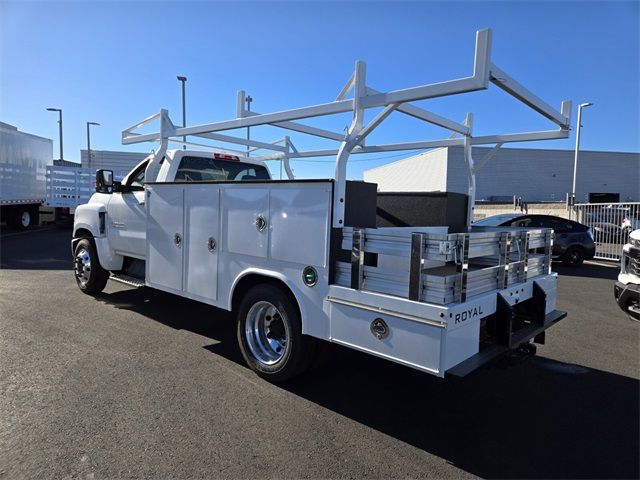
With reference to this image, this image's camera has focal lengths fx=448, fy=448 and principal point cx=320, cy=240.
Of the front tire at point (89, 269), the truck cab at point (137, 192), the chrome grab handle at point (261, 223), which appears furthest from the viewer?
the front tire at point (89, 269)

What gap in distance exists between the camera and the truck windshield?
6.02 m

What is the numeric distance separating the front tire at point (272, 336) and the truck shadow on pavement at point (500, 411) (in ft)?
0.66

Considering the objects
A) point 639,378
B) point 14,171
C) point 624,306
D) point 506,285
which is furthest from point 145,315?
point 14,171

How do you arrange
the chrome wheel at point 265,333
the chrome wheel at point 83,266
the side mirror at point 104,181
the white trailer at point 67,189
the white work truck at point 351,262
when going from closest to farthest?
the white work truck at point 351,262
the chrome wheel at point 265,333
the side mirror at point 104,181
the chrome wheel at point 83,266
the white trailer at point 67,189

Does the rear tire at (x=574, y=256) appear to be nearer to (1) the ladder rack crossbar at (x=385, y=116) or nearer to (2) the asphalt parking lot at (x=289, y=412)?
(2) the asphalt parking lot at (x=289, y=412)

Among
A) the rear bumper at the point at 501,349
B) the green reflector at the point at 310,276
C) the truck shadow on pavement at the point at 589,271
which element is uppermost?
the green reflector at the point at 310,276

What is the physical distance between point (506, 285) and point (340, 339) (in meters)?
1.45

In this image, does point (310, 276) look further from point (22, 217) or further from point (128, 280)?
point (22, 217)

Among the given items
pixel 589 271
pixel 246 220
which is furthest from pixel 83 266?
pixel 589 271

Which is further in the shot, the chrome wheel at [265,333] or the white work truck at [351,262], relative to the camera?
the chrome wheel at [265,333]

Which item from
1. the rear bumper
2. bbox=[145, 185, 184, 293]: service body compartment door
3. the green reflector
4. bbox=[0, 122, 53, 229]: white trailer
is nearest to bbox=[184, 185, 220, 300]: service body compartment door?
bbox=[145, 185, 184, 293]: service body compartment door

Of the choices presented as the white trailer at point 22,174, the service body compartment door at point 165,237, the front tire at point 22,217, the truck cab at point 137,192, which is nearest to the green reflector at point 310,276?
the service body compartment door at point 165,237

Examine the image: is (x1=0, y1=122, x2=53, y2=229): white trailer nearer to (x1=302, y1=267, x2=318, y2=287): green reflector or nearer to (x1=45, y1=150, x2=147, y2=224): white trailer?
(x1=45, y1=150, x2=147, y2=224): white trailer

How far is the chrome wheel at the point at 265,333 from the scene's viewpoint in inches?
164
